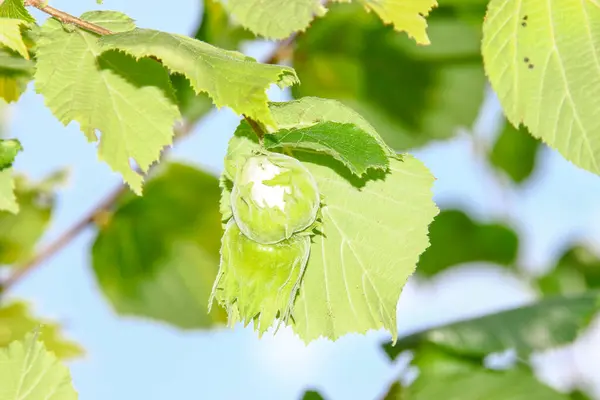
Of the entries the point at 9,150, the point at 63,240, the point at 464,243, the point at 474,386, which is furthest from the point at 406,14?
the point at 464,243

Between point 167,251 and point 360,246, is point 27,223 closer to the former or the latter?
point 167,251

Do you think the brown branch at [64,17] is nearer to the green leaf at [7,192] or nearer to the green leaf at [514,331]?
the green leaf at [7,192]

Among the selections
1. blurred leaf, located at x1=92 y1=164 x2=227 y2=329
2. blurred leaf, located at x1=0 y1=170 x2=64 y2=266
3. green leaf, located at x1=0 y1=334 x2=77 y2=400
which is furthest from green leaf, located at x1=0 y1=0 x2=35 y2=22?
blurred leaf, located at x1=92 y1=164 x2=227 y2=329

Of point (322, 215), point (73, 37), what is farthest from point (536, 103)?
point (73, 37)

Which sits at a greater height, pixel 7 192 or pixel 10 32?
pixel 10 32

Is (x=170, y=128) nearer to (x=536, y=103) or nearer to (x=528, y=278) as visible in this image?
(x=536, y=103)

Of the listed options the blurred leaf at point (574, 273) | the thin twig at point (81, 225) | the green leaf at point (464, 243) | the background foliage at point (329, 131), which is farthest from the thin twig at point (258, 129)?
the blurred leaf at point (574, 273)
